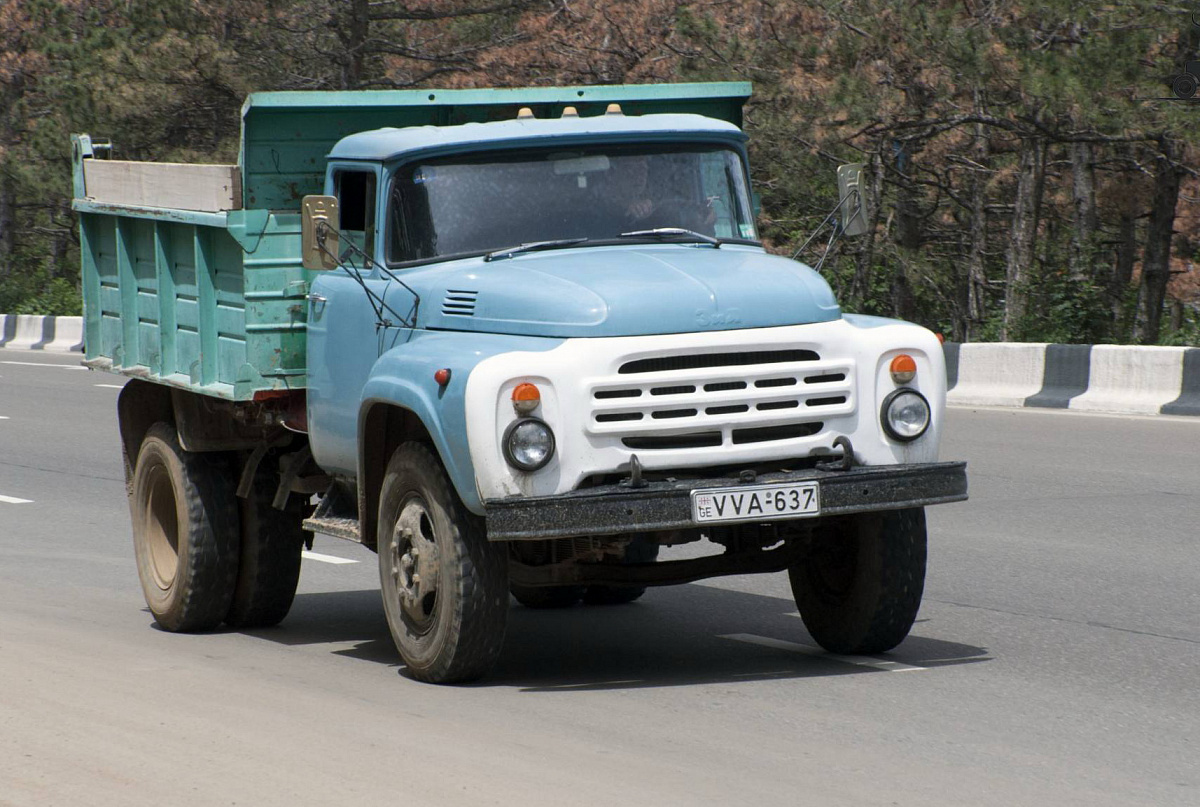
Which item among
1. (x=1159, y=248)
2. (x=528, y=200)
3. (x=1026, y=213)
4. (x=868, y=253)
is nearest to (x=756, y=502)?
(x=528, y=200)

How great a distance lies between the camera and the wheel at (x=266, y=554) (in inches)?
341

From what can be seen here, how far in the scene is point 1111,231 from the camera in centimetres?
3120

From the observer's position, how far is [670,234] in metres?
7.62

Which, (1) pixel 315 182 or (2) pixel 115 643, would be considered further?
(1) pixel 315 182

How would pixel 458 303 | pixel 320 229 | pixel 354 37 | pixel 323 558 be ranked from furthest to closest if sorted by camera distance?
pixel 354 37 < pixel 323 558 < pixel 320 229 < pixel 458 303

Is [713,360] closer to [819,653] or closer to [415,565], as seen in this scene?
[415,565]

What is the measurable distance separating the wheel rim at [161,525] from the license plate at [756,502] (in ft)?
11.1

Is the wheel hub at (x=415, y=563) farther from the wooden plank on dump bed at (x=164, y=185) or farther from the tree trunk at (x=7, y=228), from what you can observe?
the tree trunk at (x=7, y=228)

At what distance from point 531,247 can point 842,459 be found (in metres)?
1.52

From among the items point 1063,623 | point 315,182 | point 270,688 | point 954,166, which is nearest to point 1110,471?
point 1063,623

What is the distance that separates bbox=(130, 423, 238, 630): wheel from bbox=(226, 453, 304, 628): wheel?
7cm

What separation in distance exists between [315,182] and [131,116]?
23.7m

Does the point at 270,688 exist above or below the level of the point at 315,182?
below

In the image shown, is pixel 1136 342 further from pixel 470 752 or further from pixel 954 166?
pixel 470 752
